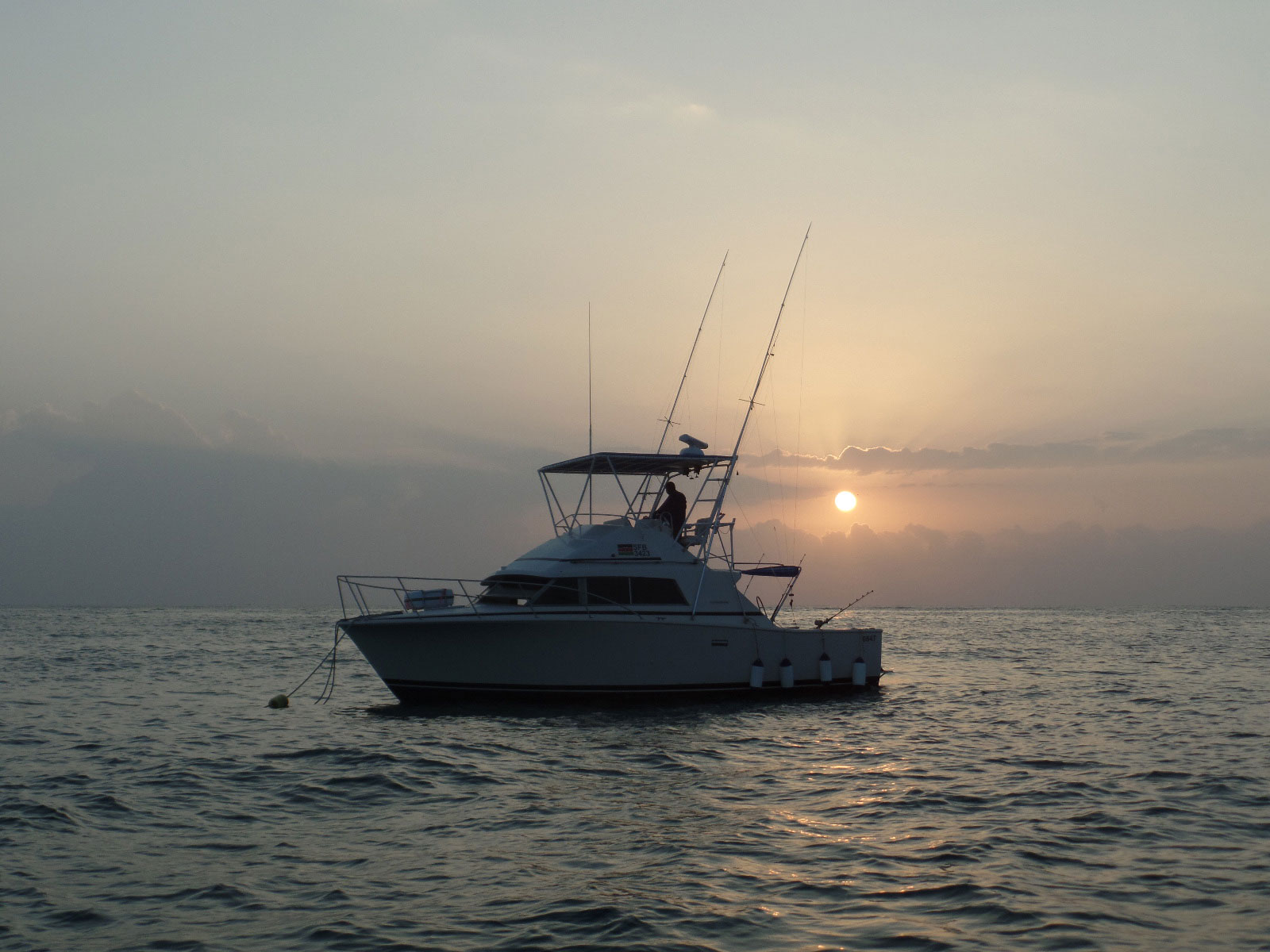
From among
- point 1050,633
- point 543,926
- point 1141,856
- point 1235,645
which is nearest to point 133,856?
point 543,926

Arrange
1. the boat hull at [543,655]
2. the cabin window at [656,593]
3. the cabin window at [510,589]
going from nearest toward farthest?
the boat hull at [543,655], the cabin window at [510,589], the cabin window at [656,593]

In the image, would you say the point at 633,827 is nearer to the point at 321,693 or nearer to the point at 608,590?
the point at 608,590

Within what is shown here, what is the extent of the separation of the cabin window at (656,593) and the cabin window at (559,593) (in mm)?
1222

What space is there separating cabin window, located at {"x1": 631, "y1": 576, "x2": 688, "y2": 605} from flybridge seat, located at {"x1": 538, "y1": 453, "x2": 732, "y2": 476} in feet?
8.33

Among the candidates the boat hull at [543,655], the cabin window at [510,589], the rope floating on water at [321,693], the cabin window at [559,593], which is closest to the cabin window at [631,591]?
the cabin window at [559,593]

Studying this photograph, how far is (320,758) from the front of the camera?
14.4 meters

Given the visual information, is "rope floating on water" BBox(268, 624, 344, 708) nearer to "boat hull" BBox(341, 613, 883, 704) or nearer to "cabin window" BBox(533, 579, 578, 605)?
"boat hull" BBox(341, 613, 883, 704)

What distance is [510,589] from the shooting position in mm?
19906

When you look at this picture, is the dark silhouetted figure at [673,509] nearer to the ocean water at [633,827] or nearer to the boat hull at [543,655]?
the boat hull at [543,655]

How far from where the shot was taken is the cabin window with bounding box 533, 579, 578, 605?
760 inches

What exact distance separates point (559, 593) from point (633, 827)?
907 cm

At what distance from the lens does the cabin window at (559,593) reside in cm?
1930

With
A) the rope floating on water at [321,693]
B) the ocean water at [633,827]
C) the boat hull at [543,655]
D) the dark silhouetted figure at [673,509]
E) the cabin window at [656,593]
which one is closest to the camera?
the ocean water at [633,827]

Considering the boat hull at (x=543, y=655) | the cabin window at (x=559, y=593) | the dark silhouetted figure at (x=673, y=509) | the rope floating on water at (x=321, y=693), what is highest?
the dark silhouetted figure at (x=673, y=509)
